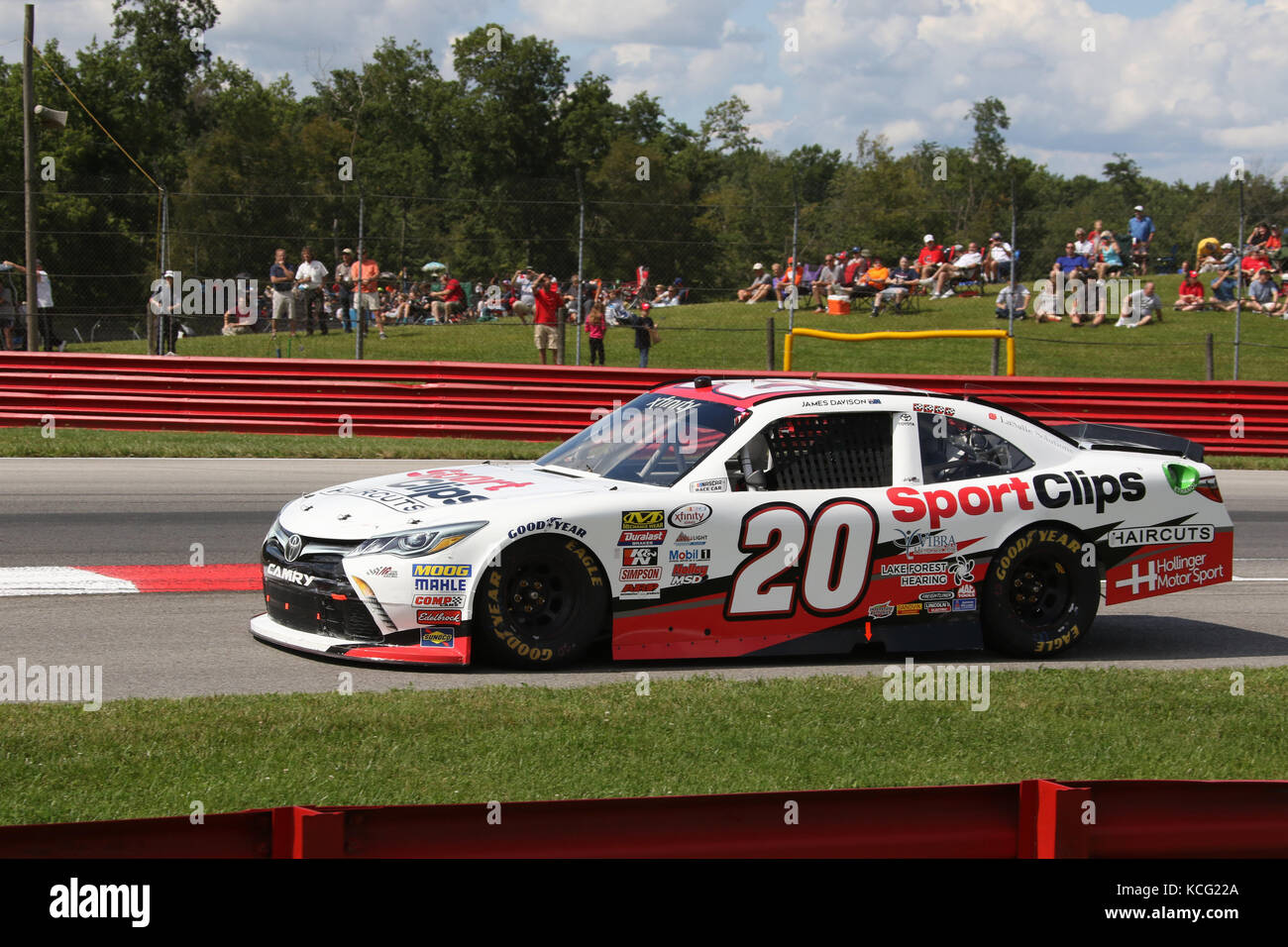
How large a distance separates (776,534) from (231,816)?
4489mm

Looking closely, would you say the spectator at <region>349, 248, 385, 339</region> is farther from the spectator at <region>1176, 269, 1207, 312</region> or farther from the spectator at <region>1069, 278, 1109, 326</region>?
the spectator at <region>1176, 269, 1207, 312</region>

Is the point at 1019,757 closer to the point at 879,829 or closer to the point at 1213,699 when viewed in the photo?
the point at 1213,699

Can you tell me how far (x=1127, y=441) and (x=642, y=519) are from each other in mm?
Answer: 3284

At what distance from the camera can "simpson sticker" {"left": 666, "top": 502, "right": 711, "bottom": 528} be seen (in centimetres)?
725

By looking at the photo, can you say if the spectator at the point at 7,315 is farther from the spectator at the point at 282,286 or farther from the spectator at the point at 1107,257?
the spectator at the point at 1107,257

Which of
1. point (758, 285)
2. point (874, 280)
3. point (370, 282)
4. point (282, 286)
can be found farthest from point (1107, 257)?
point (282, 286)

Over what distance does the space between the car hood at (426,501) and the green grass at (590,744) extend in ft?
3.34

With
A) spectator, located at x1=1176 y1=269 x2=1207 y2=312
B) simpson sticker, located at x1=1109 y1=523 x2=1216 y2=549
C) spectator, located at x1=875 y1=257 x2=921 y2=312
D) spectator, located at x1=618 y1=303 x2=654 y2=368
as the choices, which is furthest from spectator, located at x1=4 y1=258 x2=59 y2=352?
spectator, located at x1=1176 y1=269 x2=1207 y2=312

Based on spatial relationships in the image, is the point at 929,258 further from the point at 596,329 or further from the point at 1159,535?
the point at 1159,535

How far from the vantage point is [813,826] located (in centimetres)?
357

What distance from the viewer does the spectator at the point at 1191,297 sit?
30.7m

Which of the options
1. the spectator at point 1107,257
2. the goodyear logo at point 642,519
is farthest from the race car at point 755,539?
the spectator at point 1107,257

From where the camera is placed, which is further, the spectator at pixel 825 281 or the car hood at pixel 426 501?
the spectator at pixel 825 281

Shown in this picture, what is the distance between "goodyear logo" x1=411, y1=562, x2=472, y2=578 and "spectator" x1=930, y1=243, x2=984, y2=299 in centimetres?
2420
